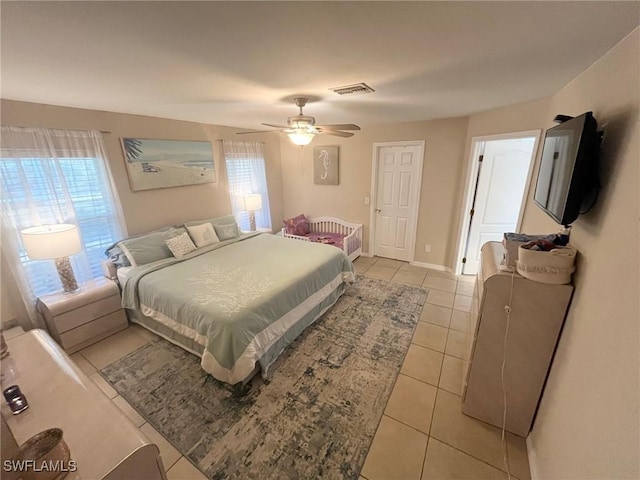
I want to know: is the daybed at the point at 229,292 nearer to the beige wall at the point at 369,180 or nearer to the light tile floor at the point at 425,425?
the light tile floor at the point at 425,425

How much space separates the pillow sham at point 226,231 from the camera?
3.76 meters

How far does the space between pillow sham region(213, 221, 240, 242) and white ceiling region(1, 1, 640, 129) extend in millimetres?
1872

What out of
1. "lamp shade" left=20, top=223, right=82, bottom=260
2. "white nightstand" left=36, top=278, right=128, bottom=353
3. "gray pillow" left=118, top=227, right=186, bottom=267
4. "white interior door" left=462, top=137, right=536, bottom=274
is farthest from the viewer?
"white interior door" left=462, top=137, right=536, bottom=274

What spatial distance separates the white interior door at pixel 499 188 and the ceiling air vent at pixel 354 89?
2.15m

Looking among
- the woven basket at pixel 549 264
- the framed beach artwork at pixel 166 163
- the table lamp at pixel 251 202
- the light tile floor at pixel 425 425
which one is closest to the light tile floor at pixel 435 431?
the light tile floor at pixel 425 425

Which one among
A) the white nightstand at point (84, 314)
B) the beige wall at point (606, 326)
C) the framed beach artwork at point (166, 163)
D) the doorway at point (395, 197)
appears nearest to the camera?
the beige wall at point (606, 326)

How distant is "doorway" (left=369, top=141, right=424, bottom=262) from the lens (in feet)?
13.2

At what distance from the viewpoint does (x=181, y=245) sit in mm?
3170

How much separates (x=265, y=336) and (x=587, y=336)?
6.47ft

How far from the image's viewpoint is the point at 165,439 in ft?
5.52

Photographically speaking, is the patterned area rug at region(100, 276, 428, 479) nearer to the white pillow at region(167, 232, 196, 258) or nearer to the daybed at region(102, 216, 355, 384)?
the daybed at region(102, 216, 355, 384)

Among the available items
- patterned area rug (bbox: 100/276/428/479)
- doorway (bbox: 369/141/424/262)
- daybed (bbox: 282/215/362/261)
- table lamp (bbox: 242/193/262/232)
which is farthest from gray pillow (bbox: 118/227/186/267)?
doorway (bbox: 369/141/424/262)

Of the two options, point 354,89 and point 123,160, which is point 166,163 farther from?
point 354,89

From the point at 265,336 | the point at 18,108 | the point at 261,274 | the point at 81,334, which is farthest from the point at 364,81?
the point at 81,334
